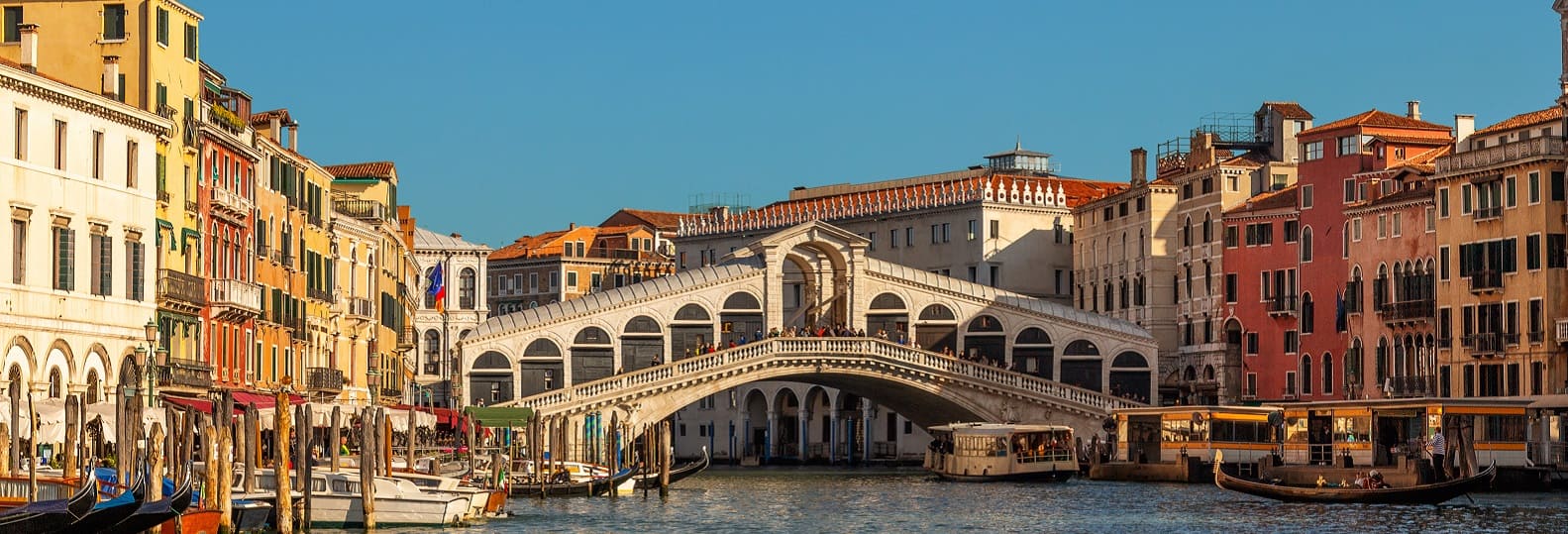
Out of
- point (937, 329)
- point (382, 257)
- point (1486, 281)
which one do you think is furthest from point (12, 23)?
point (937, 329)

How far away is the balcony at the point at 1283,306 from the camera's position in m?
73.8

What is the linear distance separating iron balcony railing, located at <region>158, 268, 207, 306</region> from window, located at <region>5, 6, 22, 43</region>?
4243mm

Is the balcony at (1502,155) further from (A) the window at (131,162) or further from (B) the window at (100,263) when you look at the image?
(B) the window at (100,263)

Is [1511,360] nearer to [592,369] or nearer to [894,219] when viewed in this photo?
[592,369]

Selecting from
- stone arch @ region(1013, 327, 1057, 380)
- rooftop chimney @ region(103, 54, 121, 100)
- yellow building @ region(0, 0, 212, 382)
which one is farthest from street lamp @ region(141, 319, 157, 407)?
stone arch @ region(1013, 327, 1057, 380)

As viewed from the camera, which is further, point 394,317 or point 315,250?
point 394,317

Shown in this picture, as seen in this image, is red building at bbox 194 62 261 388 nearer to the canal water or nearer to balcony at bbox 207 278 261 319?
balcony at bbox 207 278 261 319

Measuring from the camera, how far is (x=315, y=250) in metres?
57.2

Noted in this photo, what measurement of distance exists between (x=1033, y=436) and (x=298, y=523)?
30941 millimetres

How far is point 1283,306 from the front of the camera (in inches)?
2916

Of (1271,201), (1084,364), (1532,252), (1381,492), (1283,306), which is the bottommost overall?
(1381,492)

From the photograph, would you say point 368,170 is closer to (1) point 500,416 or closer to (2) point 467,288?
(1) point 500,416

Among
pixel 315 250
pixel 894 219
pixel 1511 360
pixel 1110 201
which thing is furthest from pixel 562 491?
pixel 894 219

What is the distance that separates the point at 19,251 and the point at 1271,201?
41729mm
